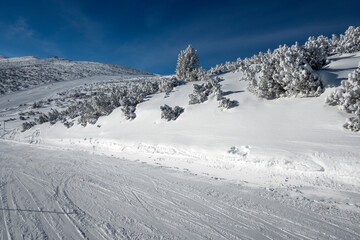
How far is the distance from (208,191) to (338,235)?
2560mm

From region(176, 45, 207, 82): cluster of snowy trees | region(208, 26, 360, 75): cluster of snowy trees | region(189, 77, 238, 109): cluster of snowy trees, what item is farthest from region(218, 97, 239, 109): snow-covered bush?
region(176, 45, 207, 82): cluster of snowy trees

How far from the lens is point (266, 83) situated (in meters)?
8.43

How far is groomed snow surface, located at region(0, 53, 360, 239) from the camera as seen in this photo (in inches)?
135

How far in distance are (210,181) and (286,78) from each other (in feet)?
18.4

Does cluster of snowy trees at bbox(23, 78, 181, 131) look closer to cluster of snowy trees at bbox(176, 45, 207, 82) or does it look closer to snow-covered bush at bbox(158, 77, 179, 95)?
snow-covered bush at bbox(158, 77, 179, 95)

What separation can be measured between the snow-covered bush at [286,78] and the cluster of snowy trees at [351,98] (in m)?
1.06

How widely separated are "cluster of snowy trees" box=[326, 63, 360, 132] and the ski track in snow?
3.08 meters

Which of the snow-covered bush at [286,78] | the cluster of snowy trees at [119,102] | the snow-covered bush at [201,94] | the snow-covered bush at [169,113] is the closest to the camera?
the snow-covered bush at [286,78]

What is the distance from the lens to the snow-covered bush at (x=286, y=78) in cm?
714

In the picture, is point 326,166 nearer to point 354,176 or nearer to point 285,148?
point 354,176

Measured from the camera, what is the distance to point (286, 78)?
25.4ft

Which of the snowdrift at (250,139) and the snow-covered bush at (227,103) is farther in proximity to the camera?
the snow-covered bush at (227,103)

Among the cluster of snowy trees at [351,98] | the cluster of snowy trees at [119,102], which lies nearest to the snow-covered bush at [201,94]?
the cluster of snowy trees at [119,102]

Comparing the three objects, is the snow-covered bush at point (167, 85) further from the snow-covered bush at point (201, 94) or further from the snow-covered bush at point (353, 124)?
the snow-covered bush at point (353, 124)
